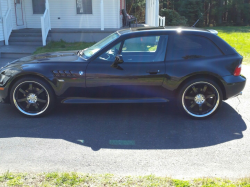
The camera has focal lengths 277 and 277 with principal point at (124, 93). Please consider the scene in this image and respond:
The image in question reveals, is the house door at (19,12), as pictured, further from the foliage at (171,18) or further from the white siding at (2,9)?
the foliage at (171,18)

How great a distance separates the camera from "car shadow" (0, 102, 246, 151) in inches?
160

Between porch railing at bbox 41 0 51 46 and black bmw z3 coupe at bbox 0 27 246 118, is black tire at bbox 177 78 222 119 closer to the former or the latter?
black bmw z3 coupe at bbox 0 27 246 118

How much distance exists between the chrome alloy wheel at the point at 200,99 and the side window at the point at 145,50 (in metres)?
0.78

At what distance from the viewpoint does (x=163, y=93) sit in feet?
15.8

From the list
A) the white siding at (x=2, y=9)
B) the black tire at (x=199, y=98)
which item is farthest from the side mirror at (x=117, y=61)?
the white siding at (x=2, y=9)

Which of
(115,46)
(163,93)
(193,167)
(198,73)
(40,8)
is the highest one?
(40,8)

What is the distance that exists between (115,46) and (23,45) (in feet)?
29.7

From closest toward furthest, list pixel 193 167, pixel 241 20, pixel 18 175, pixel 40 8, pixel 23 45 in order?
pixel 18 175 < pixel 193 167 < pixel 23 45 < pixel 40 8 < pixel 241 20

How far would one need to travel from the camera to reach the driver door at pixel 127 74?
15.5 ft

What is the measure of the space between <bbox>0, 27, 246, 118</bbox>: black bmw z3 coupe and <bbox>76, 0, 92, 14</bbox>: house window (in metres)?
10.9

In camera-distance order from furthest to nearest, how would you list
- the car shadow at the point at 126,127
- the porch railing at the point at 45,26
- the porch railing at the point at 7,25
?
the porch railing at the point at 7,25 < the porch railing at the point at 45,26 < the car shadow at the point at 126,127

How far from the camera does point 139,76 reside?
4707 millimetres

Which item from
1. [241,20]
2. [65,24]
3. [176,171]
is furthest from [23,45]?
[241,20]

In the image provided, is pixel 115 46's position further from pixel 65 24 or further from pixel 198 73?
pixel 65 24
